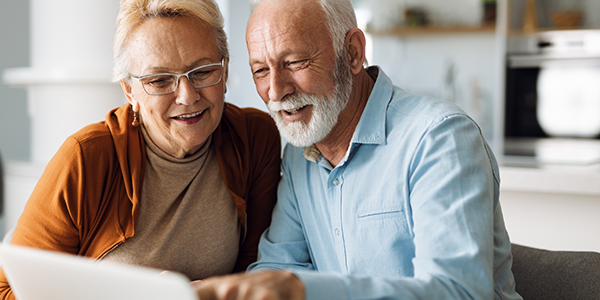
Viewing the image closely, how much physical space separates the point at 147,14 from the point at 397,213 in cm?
82

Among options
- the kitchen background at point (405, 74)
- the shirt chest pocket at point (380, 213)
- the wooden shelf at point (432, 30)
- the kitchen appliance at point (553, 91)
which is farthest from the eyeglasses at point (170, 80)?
the wooden shelf at point (432, 30)

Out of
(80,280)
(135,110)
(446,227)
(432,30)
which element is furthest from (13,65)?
(432,30)

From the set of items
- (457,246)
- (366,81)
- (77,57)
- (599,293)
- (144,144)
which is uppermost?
(77,57)

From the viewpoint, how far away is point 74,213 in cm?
121

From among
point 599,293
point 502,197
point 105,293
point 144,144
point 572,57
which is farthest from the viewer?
point 572,57

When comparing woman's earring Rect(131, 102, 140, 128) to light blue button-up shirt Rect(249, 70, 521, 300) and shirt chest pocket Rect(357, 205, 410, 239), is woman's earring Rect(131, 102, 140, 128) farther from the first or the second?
shirt chest pocket Rect(357, 205, 410, 239)

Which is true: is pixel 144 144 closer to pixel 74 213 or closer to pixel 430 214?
pixel 74 213

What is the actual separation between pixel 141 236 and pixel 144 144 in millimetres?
257

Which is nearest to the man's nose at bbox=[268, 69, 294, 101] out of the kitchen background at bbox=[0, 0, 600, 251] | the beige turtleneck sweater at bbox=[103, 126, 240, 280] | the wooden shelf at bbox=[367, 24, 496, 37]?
the beige turtleneck sweater at bbox=[103, 126, 240, 280]

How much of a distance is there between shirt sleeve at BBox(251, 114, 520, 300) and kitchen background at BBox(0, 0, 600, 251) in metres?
0.95

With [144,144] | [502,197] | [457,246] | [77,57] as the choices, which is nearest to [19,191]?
[77,57]

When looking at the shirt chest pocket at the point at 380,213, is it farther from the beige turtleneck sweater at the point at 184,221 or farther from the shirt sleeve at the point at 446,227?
the beige turtleneck sweater at the point at 184,221

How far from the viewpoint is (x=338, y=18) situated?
Result: 1.28m

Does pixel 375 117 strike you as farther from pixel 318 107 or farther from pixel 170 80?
pixel 170 80
